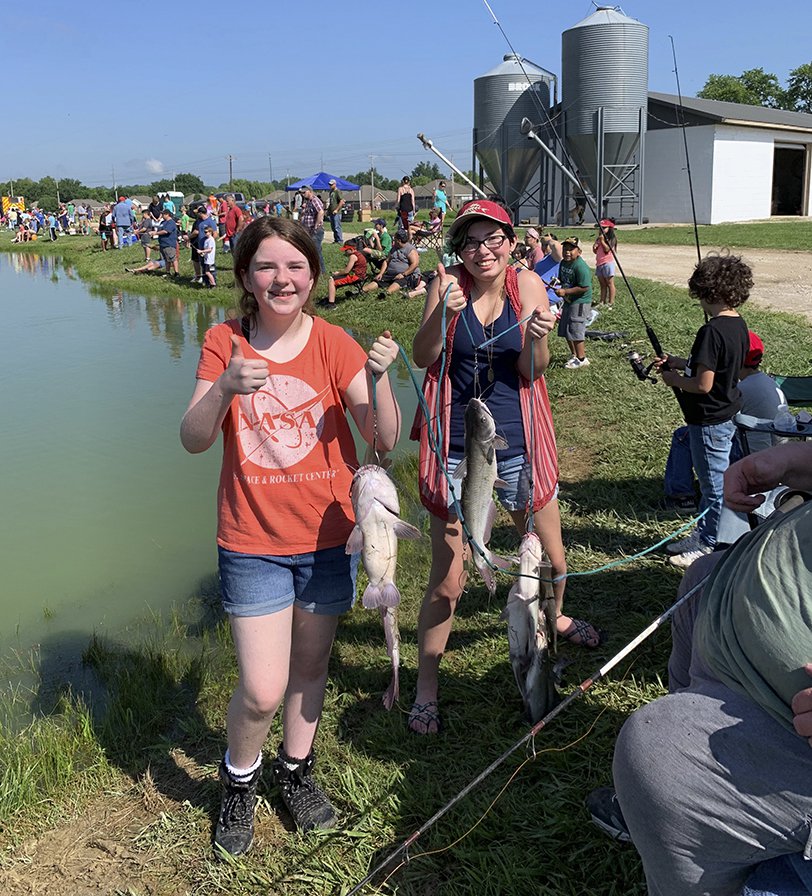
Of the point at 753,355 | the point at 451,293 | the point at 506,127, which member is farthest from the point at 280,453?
the point at 506,127

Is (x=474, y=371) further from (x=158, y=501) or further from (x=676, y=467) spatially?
(x=158, y=501)

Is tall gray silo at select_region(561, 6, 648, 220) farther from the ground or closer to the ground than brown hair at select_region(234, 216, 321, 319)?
farther from the ground

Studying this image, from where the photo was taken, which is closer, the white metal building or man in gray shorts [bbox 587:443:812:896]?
Result: man in gray shorts [bbox 587:443:812:896]

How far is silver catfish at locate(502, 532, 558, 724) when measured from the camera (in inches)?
123

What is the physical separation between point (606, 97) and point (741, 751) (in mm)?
33623

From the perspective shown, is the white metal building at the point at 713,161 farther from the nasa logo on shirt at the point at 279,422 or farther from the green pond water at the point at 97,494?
the nasa logo on shirt at the point at 279,422

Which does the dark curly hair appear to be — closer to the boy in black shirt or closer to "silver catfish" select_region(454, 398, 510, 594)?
the boy in black shirt

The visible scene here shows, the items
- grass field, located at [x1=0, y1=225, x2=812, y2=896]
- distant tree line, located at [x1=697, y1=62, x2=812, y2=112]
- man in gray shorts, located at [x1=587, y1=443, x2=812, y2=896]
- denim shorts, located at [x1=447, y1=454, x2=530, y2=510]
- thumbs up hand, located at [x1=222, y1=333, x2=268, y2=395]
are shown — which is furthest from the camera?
distant tree line, located at [x1=697, y1=62, x2=812, y2=112]

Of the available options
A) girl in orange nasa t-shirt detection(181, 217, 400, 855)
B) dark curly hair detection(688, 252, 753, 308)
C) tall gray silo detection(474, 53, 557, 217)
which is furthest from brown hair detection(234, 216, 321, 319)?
tall gray silo detection(474, 53, 557, 217)

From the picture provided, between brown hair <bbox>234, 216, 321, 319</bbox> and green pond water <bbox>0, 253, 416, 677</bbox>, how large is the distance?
134 inches

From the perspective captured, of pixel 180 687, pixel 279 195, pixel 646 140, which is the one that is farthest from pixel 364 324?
pixel 279 195

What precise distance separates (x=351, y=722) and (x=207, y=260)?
2046 cm

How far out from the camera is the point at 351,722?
3900 millimetres

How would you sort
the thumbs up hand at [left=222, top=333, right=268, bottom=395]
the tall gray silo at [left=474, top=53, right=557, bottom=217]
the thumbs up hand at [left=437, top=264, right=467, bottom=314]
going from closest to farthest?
the thumbs up hand at [left=222, top=333, right=268, bottom=395]
the thumbs up hand at [left=437, top=264, right=467, bottom=314]
the tall gray silo at [left=474, top=53, right=557, bottom=217]
